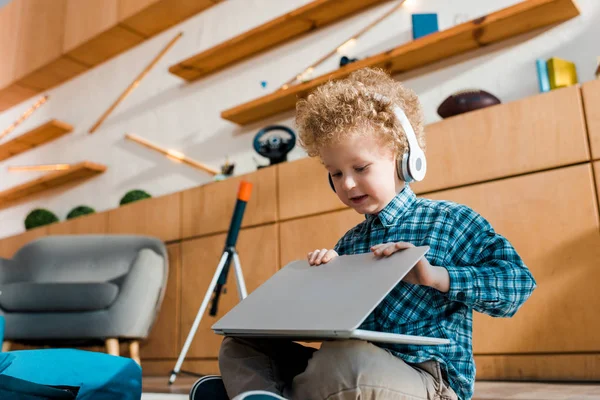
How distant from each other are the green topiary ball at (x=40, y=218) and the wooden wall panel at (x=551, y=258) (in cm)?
344

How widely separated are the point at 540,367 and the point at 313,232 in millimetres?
1108

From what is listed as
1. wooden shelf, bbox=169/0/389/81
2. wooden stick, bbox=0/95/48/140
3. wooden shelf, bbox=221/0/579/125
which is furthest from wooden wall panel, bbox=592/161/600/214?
wooden stick, bbox=0/95/48/140

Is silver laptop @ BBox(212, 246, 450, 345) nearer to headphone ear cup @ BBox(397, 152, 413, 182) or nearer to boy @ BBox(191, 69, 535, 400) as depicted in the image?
boy @ BBox(191, 69, 535, 400)

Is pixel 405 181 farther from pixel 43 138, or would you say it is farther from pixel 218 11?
pixel 43 138

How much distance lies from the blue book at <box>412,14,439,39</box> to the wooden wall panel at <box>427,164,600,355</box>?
1.04 m

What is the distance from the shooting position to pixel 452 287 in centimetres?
89

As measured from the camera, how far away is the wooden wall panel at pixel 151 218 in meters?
3.30

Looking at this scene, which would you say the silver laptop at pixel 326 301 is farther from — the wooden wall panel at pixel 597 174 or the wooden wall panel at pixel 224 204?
the wooden wall panel at pixel 224 204

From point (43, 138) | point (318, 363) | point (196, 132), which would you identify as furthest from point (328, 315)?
point (43, 138)

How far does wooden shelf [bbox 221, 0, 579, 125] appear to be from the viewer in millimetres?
2408

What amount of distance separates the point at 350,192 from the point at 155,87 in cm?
347

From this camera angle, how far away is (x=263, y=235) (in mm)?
2848

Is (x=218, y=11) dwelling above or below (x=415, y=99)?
above

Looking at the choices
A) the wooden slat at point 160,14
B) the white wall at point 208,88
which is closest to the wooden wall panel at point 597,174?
the white wall at point 208,88
